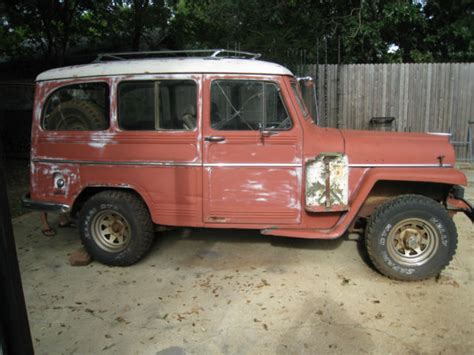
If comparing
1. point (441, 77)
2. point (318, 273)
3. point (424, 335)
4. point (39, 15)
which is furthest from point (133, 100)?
point (39, 15)

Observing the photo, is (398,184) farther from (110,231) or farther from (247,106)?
(110,231)

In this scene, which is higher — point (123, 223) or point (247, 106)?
point (247, 106)

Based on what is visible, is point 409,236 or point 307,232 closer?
point 409,236

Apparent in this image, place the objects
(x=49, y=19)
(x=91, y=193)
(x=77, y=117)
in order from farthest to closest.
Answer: (x=49, y=19) < (x=91, y=193) < (x=77, y=117)

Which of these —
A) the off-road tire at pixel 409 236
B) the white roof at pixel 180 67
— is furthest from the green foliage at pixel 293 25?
the off-road tire at pixel 409 236

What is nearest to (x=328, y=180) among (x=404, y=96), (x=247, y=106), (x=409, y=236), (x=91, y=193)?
(x=409, y=236)

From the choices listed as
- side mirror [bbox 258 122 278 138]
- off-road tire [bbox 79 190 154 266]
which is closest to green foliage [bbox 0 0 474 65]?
side mirror [bbox 258 122 278 138]

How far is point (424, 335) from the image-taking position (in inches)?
134

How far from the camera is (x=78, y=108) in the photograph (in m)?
4.75

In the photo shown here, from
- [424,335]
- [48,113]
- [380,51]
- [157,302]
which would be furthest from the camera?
[380,51]

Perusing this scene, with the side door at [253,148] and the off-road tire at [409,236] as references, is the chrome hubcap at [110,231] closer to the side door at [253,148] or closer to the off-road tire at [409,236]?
the side door at [253,148]

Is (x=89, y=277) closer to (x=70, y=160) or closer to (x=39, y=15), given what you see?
(x=70, y=160)

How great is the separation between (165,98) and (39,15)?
1167 cm

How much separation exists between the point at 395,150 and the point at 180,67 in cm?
239
